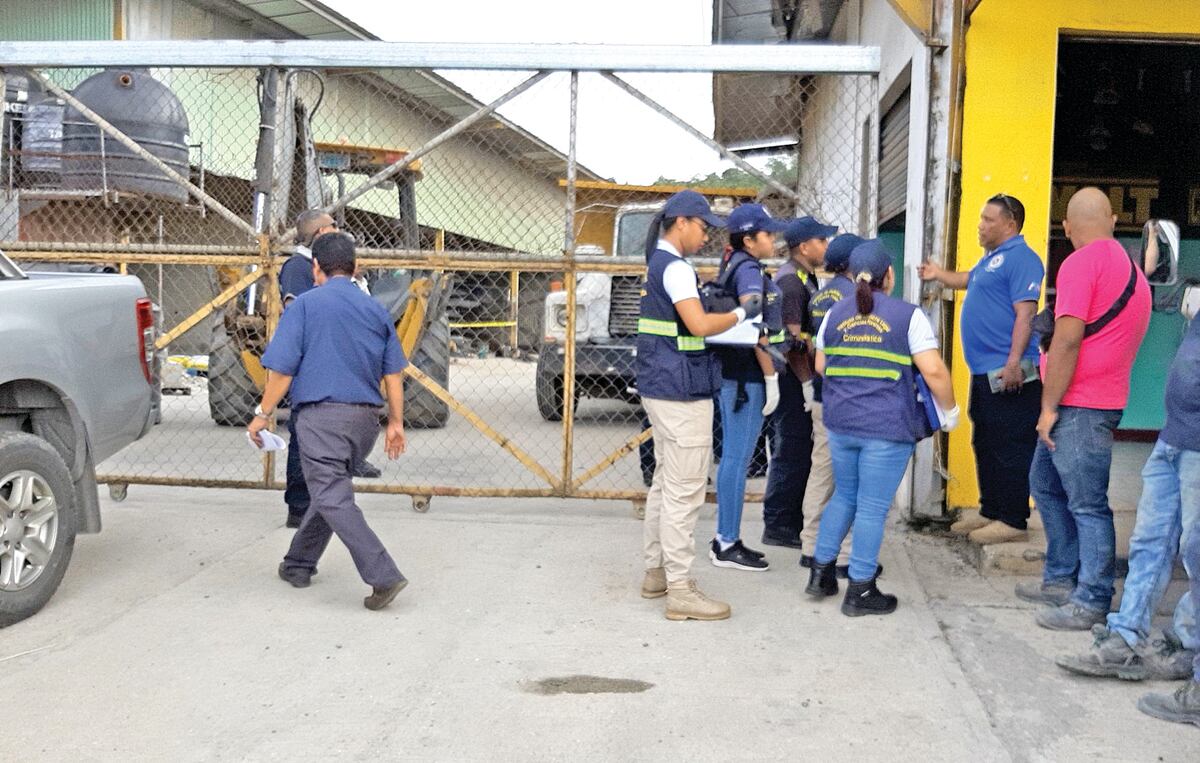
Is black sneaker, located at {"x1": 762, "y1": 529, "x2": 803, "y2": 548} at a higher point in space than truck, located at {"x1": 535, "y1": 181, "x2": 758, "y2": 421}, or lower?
lower

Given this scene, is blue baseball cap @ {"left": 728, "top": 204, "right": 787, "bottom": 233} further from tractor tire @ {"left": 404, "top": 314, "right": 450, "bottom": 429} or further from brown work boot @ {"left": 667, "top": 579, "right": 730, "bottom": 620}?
tractor tire @ {"left": 404, "top": 314, "right": 450, "bottom": 429}

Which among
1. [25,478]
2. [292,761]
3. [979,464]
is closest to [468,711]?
[292,761]

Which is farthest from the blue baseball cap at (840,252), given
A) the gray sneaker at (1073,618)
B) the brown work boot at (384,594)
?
the brown work boot at (384,594)

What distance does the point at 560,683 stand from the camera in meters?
4.18

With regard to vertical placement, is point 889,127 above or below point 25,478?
above

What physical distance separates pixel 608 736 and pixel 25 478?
2815 millimetres

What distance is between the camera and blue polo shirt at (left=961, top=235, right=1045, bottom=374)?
545 cm

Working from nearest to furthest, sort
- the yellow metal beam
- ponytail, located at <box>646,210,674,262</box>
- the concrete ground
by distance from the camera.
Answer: the concrete ground, ponytail, located at <box>646,210,674,262</box>, the yellow metal beam

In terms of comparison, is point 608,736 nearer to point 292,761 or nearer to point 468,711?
point 468,711

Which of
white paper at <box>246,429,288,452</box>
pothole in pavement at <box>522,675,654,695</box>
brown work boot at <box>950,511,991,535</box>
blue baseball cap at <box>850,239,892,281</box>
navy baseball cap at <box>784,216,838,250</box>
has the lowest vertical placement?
pothole in pavement at <box>522,675,654,695</box>

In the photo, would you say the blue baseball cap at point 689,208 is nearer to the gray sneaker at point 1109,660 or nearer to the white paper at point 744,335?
the white paper at point 744,335

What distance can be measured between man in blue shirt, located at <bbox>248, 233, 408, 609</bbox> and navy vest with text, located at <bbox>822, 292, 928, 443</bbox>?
206 centimetres

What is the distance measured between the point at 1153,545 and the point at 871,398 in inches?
48.5

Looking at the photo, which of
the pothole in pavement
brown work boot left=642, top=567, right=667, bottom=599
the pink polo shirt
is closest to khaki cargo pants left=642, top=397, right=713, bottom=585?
brown work boot left=642, top=567, right=667, bottom=599
